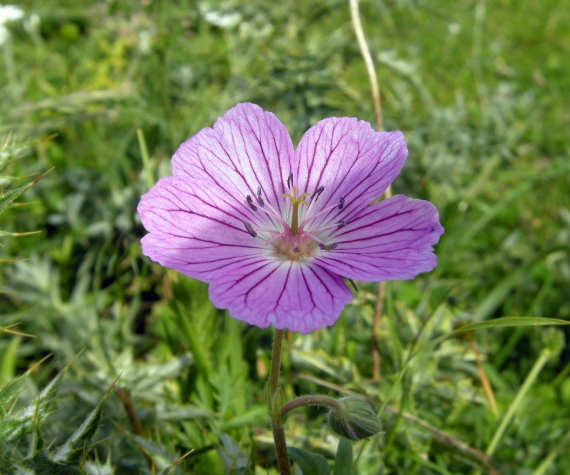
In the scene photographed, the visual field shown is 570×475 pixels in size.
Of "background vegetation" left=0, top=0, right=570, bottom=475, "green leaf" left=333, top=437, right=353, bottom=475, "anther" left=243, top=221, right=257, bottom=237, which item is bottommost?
"background vegetation" left=0, top=0, right=570, bottom=475

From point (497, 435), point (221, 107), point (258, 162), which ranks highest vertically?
point (258, 162)

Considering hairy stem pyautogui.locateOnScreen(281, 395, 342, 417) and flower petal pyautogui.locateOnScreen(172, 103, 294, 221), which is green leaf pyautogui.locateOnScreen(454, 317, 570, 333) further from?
flower petal pyautogui.locateOnScreen(172, 103, 294, 221)

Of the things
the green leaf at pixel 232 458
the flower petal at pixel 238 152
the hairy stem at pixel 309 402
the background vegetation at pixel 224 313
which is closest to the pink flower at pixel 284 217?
the flower petal at pixel 238 152

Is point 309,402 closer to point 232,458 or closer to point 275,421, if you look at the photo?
point 275,421

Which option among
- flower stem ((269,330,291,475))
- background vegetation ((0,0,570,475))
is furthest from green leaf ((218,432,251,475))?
flower stem ((269,330,291,475))

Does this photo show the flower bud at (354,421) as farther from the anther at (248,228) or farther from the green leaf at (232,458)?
the anther at (248,228)

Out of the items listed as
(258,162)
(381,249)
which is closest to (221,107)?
(258,162)

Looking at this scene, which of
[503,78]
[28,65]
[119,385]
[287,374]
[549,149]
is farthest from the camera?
[503,78]

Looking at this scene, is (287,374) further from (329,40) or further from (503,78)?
(503,78)
